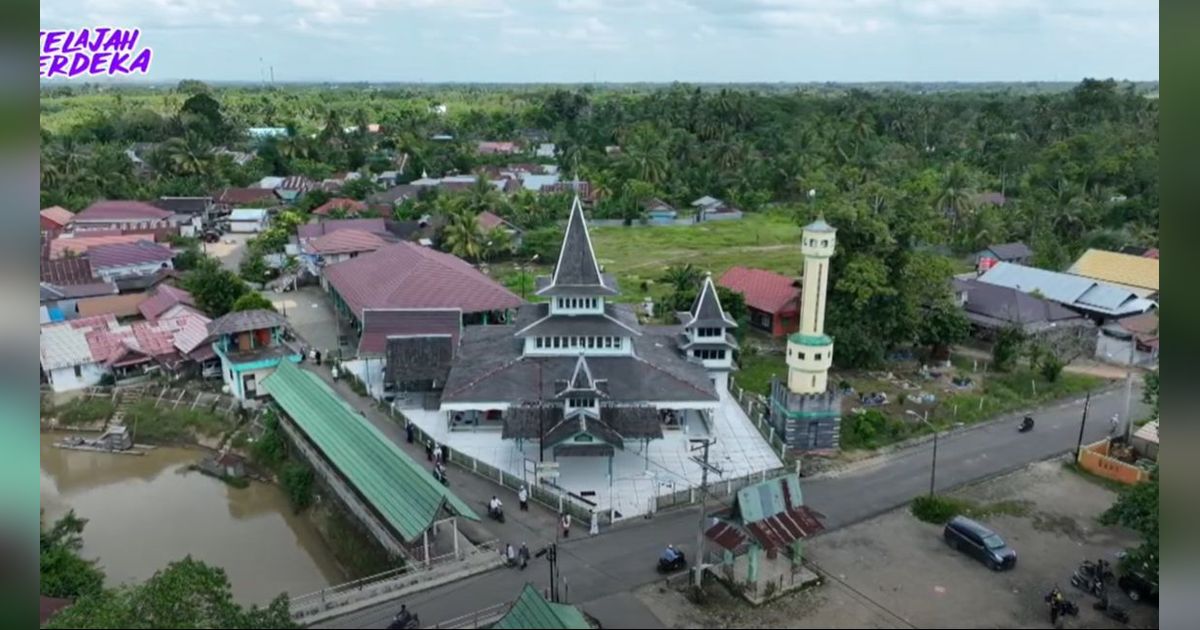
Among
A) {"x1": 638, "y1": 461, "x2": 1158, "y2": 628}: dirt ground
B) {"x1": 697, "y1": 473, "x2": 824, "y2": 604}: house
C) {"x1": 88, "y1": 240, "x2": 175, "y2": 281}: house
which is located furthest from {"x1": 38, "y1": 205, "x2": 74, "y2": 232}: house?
{"x1": 638, "y1": 461, "x2": 1158, "y2": 628}: dirt ground

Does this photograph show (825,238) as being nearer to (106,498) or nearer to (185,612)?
(185,612)

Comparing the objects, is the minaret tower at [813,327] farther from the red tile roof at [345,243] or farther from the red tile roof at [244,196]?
the red tile roof at [244,196]

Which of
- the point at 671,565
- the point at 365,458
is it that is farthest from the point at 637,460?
the point at 365,458

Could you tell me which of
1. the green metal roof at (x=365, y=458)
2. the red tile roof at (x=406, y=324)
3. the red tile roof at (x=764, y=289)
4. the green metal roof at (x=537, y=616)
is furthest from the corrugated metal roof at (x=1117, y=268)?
the green metal roof at (x=537, y=616)

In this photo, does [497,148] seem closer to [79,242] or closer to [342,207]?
[342,207]

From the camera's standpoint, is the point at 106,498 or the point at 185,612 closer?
the point at 185,612
